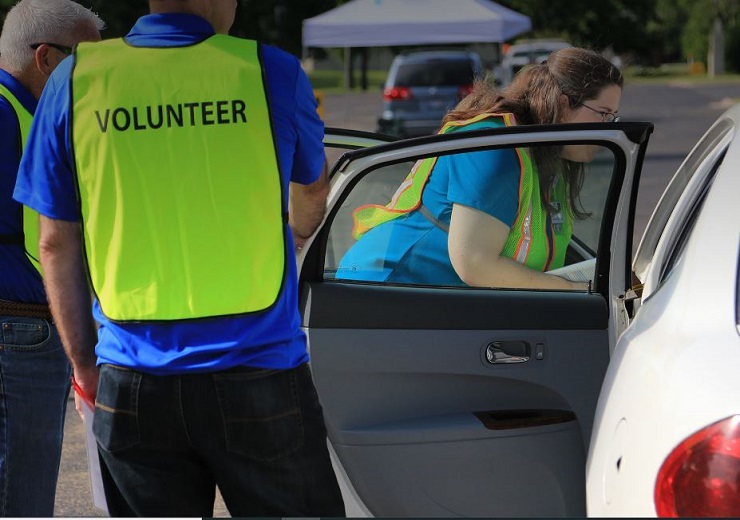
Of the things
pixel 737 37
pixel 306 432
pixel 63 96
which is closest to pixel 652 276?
pixel 306 432

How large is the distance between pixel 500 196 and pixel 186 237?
4.37ft

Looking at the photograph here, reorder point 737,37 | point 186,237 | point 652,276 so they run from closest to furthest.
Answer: point 186,237
point 652,276
point 737,37

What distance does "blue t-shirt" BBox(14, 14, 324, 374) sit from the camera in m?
2.11

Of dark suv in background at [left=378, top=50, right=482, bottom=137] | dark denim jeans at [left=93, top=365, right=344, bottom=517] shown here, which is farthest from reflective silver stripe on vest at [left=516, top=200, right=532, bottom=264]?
dark suv in background at [left=378, top=50, right=482, bottom=137]

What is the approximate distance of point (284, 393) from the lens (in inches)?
85.3

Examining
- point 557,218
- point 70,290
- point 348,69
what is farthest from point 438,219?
point 348,69

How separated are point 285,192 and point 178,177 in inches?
8.0

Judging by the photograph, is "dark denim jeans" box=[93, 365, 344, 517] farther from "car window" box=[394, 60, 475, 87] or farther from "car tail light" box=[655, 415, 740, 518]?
"car window" box=[394, 60, 475, 87]

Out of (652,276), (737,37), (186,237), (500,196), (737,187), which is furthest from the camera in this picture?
(737,37)

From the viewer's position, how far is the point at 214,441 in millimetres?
2139

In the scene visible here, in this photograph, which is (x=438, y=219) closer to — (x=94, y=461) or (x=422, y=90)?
(x=94, y=461)

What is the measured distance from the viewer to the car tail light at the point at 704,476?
75.5 inches

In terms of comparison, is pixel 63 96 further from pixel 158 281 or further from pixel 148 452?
pixel 148 452

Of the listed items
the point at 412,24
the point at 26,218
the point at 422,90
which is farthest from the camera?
the point at 422,90
